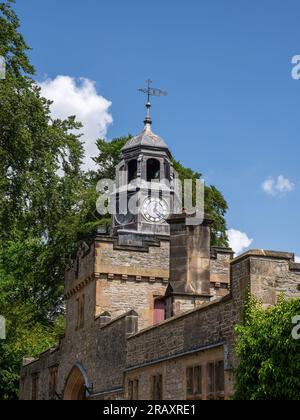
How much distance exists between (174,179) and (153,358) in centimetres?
1691

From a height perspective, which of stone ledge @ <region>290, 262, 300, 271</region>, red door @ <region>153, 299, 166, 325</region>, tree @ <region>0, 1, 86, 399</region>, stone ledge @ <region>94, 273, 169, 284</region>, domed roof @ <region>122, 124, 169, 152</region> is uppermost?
domed roof @ <region>122, 124, 169, 152</region>

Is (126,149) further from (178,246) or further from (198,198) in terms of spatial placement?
(178,246)

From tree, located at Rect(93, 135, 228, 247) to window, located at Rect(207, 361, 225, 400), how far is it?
22930 millimetres

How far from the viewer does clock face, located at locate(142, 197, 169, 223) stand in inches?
1284

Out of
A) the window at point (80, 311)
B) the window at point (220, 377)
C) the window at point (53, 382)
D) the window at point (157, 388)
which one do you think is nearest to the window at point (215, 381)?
the window at point (220, 377)

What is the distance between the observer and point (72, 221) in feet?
128

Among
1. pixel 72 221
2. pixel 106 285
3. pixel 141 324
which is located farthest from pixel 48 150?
pixel 72 221

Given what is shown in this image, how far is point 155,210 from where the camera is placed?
32.7 m

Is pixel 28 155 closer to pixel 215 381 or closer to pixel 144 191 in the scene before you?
pixel 144 191

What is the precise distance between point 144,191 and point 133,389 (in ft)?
44.9

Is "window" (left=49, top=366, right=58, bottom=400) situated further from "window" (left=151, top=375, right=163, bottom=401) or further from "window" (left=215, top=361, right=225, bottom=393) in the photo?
"window" (left=215, top=361, right=225, bottom=393)

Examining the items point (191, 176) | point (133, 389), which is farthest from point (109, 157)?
point (133, 389)

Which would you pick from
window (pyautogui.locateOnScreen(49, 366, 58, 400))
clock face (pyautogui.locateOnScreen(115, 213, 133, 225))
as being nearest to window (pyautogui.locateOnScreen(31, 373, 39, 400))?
window (pyautogui.locateOnScreen(49, 366, 58, 400))

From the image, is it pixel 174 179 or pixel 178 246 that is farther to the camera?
pixel 174 179
